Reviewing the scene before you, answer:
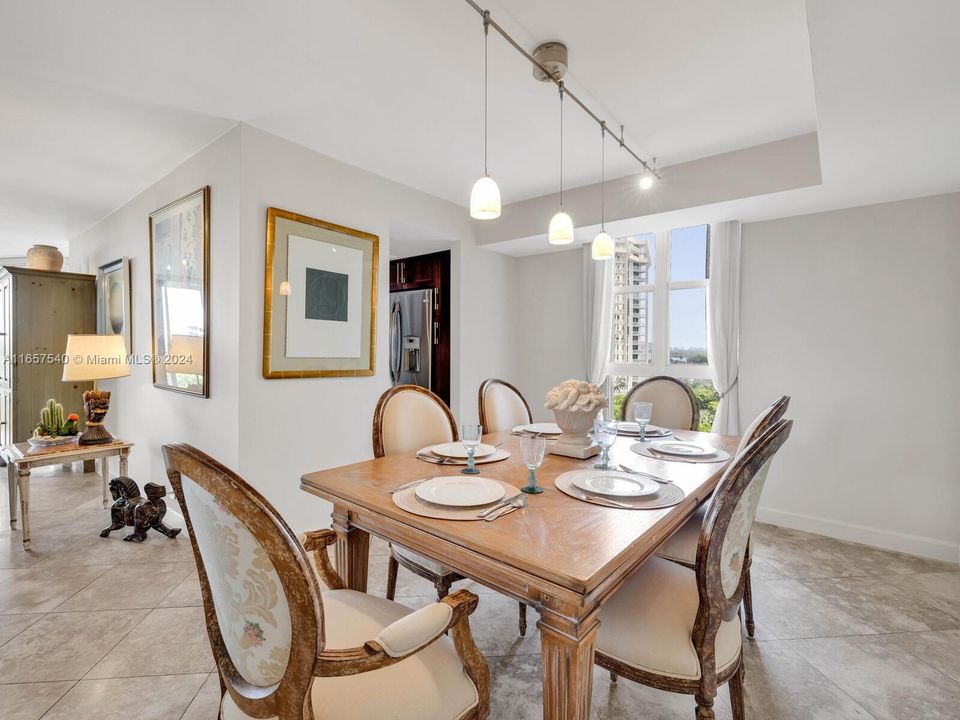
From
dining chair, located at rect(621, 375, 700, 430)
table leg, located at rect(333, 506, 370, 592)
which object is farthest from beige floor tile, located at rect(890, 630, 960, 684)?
table leg, located at rect(333, 506, 370, 592)

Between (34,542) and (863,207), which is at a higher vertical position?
(863,207)

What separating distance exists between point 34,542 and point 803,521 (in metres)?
5.05

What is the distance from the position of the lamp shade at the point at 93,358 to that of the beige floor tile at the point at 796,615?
426 centimetres

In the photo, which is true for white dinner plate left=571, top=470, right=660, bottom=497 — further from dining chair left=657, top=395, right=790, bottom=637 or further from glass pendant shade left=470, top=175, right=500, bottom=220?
glass pendant shade left=470, top=175, right=500, bottom=220

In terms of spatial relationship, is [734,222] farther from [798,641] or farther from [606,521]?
[606,521]

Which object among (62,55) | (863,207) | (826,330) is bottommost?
(826,330)

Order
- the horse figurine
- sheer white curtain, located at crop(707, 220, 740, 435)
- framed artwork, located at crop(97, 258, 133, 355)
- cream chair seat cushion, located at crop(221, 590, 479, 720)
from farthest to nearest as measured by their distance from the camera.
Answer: framed artwork, located at crop(97, 258, 133, 355), sheer white curtain, located at crop(707, 220, 740, 435), the horse figurine, cream chair seat cushion, located at crop(221, 590, 479, 720)

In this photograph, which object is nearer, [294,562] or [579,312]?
[294,562]

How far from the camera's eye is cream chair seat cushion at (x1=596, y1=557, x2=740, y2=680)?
1124mm

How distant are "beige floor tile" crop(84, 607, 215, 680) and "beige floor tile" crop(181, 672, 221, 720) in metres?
0.07

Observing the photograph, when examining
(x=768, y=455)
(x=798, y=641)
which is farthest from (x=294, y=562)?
(x=798, y=641)

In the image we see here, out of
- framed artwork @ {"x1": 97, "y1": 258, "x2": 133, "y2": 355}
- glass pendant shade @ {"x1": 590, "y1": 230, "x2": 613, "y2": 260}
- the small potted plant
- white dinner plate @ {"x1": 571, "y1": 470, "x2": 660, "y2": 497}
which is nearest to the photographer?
white dinner plate @ {"x1": 571, "y1": 470, "x2": 660, "y2": 497}

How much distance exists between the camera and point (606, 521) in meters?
1.18

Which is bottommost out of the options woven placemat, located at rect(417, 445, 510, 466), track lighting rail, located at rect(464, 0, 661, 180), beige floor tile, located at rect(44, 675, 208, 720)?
beige floor tile, located at rect(44, 675, 208, 720)
